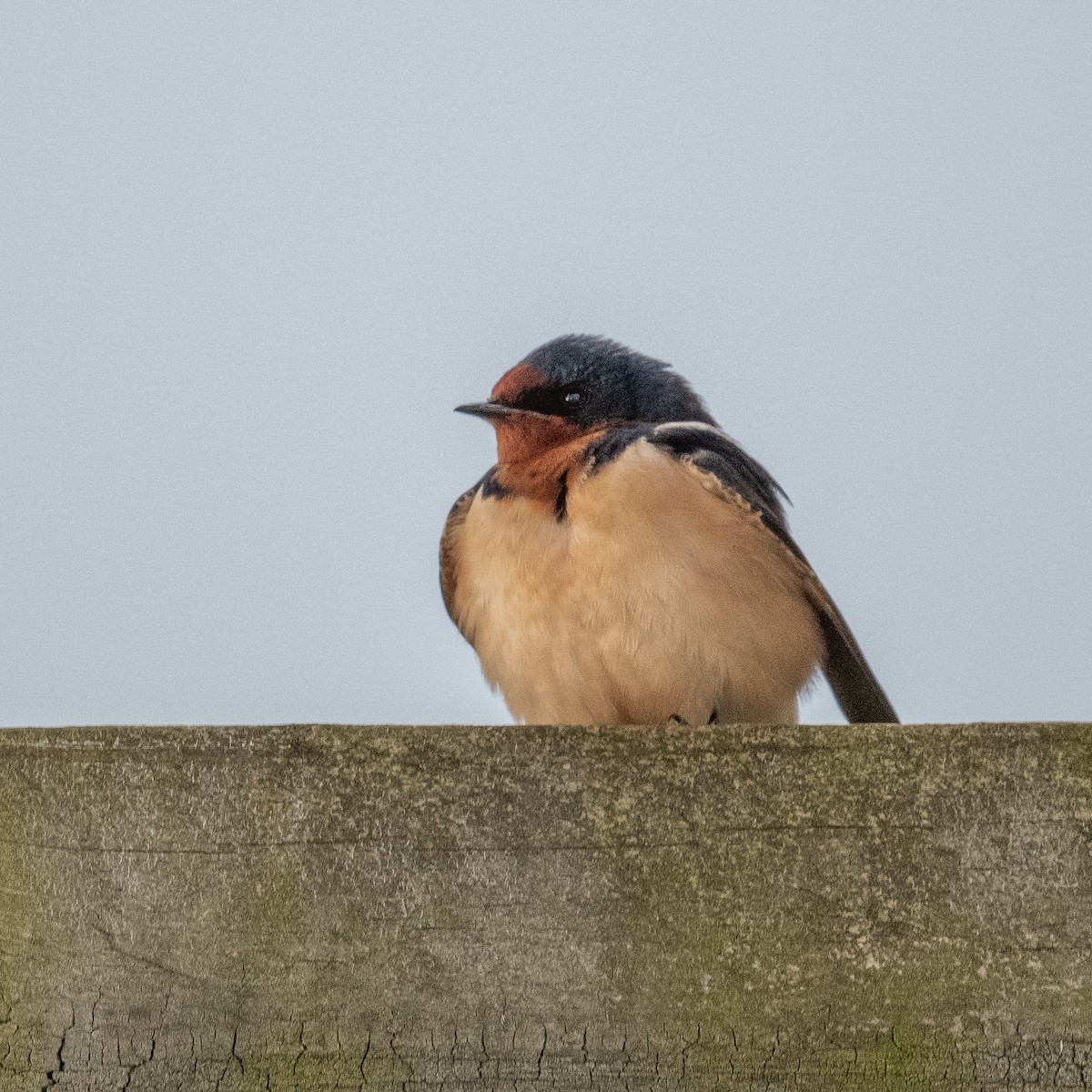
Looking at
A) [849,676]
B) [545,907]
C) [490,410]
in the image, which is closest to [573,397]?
[490,410]

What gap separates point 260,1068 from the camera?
45.1 inches

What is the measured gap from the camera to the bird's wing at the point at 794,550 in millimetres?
2502

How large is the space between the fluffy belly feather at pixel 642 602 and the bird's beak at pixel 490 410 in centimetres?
15

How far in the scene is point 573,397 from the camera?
267cm

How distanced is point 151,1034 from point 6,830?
0.63 ft

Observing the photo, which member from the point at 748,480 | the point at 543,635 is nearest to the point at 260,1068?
the point at 543,635

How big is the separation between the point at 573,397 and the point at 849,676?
0.65 m

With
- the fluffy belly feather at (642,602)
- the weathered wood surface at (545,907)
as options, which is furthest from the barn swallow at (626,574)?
the weathered wood surface at (545,907)

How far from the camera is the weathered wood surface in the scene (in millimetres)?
1151

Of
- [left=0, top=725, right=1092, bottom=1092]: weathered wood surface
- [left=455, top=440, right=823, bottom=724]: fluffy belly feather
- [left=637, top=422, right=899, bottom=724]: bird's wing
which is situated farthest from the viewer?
[left=637, top=422, right=899, bottom=724]: bird's wing

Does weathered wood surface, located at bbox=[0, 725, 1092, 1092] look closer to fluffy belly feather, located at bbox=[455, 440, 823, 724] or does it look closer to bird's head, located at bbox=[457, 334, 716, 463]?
fluffy belly feather, located at bbox=[455, 440, 823, 724]

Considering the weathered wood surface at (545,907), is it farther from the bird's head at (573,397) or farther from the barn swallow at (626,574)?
the bird's head at (573,397)

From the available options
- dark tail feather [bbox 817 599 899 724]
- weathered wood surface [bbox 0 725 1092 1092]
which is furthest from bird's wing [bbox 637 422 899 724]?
weathered wood surface [bbox 0 725 1092 1092]

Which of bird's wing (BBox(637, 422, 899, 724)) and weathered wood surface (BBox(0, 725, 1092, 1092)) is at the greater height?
bird's wing (BBox(637, 422, 899, 724))
